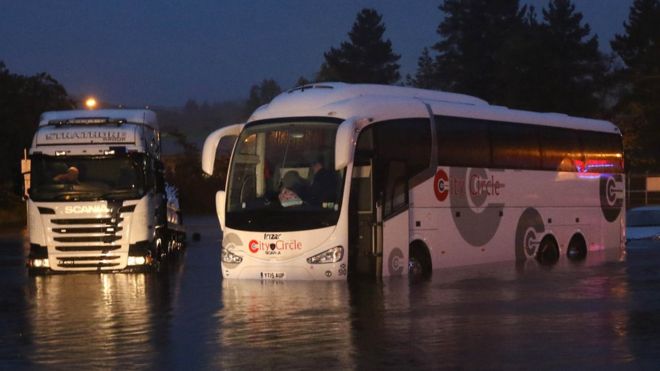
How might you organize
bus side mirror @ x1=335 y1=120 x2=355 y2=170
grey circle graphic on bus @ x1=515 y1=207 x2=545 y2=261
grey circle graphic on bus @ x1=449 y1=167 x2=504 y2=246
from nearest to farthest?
bus side mirror @ x1=335 y1=120 x2=355 y2=170, grey circle graphic on bus @ x1=449 y1=167 x2=504 y2=246, grey circle graphic on bus @ x1=515 y1=207 x2=545 y2=261

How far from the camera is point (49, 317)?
1716cm

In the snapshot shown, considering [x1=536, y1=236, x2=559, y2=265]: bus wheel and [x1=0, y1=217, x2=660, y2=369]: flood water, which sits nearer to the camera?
[x1=0, y1=217, x2=660, y2=369]: flood water

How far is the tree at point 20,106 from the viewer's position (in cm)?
7269

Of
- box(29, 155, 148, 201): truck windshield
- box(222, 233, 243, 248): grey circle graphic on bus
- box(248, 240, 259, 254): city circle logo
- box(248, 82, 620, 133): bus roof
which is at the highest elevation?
box(248, 82, 620, 133): bus roof

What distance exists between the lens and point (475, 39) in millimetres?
102812

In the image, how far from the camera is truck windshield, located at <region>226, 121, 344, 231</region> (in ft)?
69.5

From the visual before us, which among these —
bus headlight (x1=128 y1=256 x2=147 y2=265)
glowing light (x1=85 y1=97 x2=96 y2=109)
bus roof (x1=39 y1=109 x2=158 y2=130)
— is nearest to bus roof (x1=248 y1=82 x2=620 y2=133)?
bus headlight (x1=128 y1=256 x2=147 y2=265)

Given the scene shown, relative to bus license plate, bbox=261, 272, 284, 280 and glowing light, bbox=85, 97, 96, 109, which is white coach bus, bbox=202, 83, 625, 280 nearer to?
bus license plate, bbox=261, 272, 284, 280

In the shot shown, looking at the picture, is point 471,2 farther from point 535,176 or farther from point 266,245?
point 266,245

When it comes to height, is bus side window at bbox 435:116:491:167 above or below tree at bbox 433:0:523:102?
below

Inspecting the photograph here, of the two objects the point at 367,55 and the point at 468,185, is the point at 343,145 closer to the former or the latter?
the point at 468,185

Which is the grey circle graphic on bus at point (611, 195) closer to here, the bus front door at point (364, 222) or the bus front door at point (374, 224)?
the bus front door at point (374, 224)

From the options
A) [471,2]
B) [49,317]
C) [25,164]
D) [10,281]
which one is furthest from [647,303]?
[471,2]

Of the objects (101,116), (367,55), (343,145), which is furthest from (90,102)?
(367,55)
